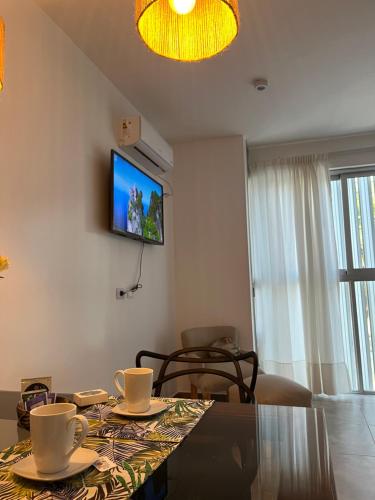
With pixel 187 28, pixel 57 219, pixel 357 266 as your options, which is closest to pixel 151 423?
pixel 187 28

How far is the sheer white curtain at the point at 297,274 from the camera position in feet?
12.2

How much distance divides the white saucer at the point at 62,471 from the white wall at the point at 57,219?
103 cm

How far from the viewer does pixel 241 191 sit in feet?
12.6

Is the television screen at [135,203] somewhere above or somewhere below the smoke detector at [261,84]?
below

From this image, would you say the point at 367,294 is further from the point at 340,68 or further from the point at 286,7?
the point at 286,7

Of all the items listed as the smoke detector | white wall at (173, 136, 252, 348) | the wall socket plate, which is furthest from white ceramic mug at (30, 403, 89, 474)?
white wall at (173, 136, 252, 348)

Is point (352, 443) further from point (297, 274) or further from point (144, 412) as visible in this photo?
point (144, 412)

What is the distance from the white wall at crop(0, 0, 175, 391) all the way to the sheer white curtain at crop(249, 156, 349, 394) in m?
1.66

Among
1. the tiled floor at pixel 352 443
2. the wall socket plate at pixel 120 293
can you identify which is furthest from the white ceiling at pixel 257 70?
the tiled floor at pixel 352 443

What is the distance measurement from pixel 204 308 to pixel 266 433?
9.68 feet

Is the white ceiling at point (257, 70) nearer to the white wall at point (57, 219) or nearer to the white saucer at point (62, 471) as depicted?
the white wall at point (57, 219)

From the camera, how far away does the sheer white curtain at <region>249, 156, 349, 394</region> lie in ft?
12.2

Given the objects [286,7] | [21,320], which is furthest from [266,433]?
[286,7]

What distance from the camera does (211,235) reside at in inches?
153
